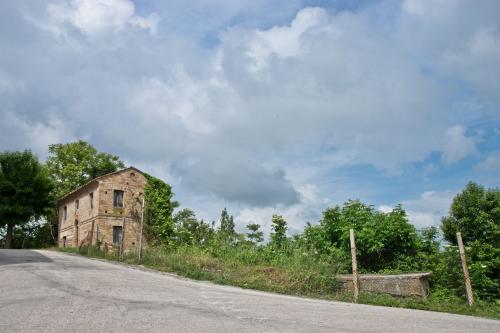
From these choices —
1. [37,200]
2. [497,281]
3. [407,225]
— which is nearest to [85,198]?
[37,200]

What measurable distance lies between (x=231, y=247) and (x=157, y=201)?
19.0 m

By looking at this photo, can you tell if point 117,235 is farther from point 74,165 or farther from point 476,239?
point 476,239

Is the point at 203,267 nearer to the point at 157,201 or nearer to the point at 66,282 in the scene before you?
the point at 66,282

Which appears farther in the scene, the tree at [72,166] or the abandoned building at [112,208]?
the tree at [72,166]

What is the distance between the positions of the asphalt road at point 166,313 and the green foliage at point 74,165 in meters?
39.8

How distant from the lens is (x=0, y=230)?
4731cm

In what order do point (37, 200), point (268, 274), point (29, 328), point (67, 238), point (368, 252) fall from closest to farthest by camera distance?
point (29, 328) < point (268, 274) < point (368, 252) < point (67, 238) < point (37, 200)

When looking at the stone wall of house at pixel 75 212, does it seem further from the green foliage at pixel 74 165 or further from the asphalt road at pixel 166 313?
the asphalt road at pixel 166 313

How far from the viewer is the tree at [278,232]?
20297mm

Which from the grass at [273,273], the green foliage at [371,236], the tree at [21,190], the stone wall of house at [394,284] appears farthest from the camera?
the tree at [21,190]

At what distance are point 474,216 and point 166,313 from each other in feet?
53.9

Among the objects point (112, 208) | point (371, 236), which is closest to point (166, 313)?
point (371, 236)

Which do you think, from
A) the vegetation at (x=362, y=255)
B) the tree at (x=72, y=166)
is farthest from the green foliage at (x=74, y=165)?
Answer: the vegetation at (x=362, y=255)

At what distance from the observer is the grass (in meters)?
13.1
